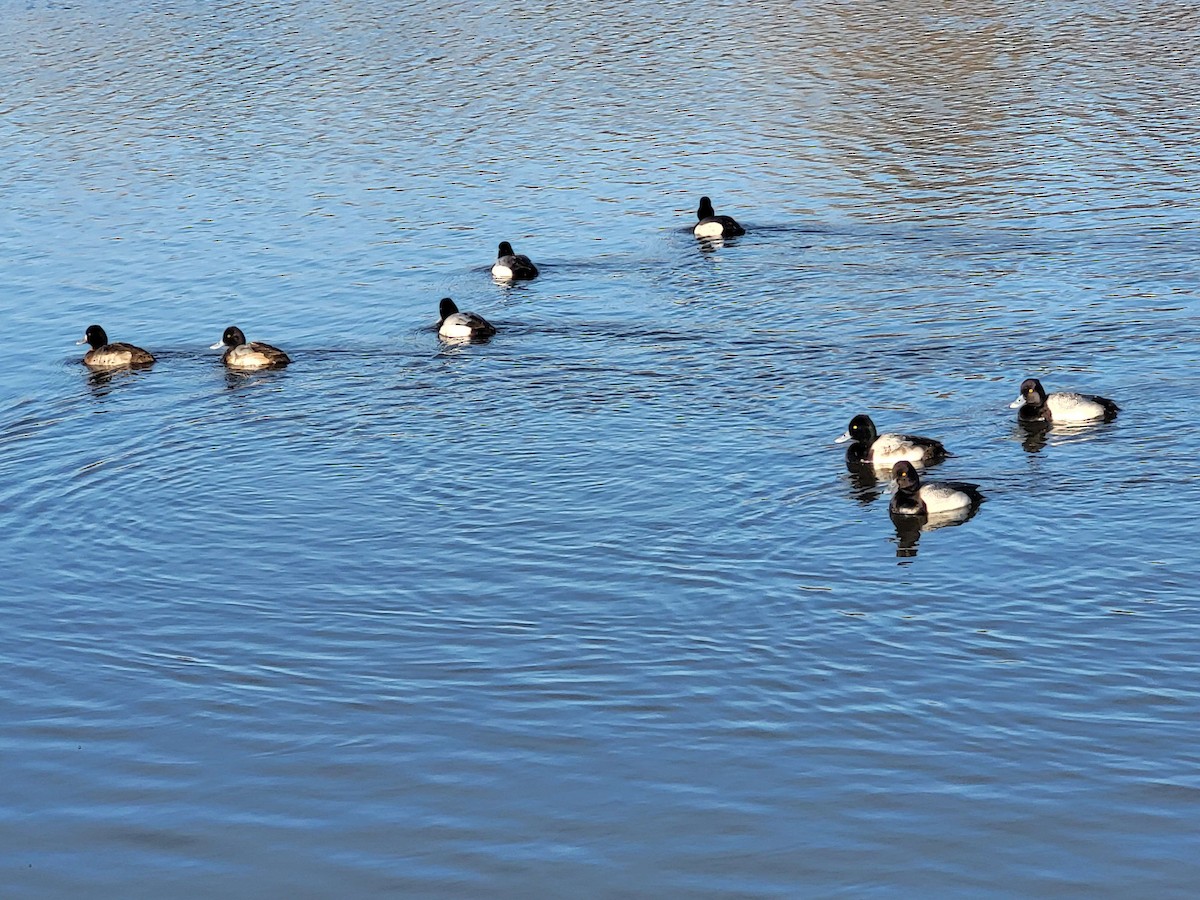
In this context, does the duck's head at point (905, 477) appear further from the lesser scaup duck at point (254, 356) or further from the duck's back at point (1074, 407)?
the lesser scaup duck at point (254, 356)

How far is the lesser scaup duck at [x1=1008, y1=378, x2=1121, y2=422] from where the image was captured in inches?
730

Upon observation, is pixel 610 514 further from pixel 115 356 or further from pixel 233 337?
pixel 115 356

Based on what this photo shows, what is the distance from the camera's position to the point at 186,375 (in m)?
23.4

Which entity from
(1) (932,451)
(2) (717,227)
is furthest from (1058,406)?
(2) (717,227)

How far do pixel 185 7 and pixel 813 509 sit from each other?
44.2 meters

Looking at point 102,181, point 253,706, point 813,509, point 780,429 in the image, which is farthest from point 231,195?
point 253,706

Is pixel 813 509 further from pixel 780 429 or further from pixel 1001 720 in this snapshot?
pixel 1001 720

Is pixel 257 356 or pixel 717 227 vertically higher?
pixel 717 227

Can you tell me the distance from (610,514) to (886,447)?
317 cm

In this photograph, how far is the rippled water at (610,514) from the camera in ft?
37.1

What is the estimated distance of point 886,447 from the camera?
17938 mm

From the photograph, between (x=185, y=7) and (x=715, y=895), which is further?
(x=185, y=7)

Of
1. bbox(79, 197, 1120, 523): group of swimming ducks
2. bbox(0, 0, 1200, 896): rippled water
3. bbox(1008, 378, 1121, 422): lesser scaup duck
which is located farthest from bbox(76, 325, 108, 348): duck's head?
bbox(1008, 378, 1121, 422): lesser scaup duck

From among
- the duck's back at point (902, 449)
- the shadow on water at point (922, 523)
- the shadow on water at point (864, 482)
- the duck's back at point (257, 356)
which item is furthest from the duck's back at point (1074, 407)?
the duck's back at point (257, 356)
